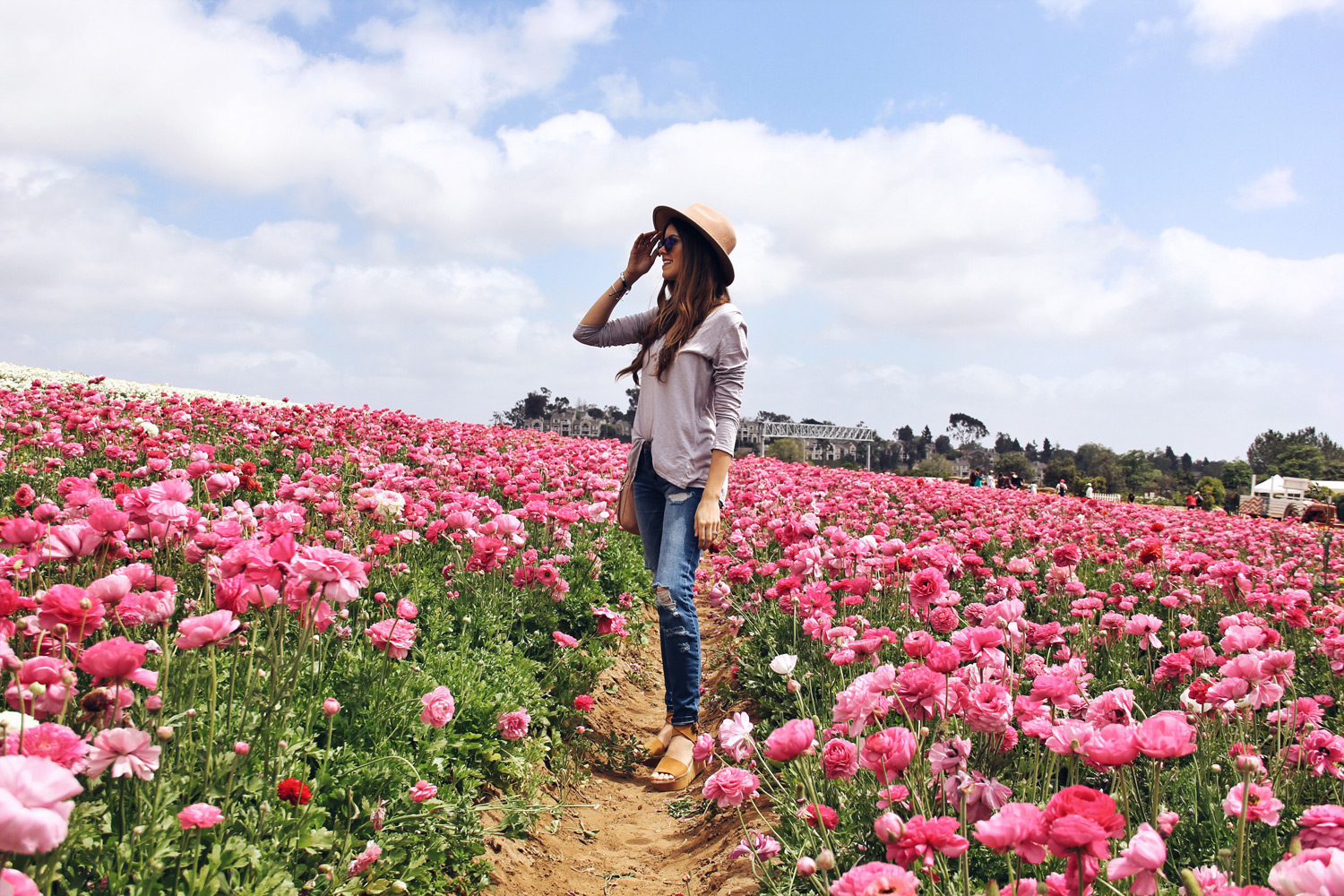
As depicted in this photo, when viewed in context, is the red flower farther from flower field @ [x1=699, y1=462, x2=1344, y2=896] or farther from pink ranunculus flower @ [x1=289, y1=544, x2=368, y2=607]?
flower field @ [x1=699, y1=462, x2=1344, y2=896]

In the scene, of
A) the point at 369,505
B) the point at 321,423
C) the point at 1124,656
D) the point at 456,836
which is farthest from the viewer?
the point at 321,423

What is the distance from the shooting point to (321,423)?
887cm

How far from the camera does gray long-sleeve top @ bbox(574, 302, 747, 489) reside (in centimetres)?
352

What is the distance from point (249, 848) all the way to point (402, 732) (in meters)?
0.86

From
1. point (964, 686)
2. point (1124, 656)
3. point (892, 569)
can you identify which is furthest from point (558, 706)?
point (1124, 656)

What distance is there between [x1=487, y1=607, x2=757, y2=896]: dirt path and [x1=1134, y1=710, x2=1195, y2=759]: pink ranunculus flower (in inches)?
63.2

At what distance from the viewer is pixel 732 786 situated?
2.03m

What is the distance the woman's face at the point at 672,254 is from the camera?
3660 mm

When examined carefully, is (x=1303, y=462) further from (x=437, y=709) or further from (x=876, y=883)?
(x=876, y=883)

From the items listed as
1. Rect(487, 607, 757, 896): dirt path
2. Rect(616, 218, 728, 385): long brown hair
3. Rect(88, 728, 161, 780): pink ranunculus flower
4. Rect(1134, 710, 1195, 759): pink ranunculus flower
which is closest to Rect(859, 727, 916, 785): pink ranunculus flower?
Rect(1134, 710, 1195, 759): pink ranunculus flower

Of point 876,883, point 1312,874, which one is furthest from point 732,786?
point 1312,874

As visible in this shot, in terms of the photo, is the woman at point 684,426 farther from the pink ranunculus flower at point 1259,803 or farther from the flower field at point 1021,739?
the pink ranunculus flower at point 1259,803

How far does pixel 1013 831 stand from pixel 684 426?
237cm

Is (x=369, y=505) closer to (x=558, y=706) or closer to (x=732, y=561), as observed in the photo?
(x=558, y=706)
